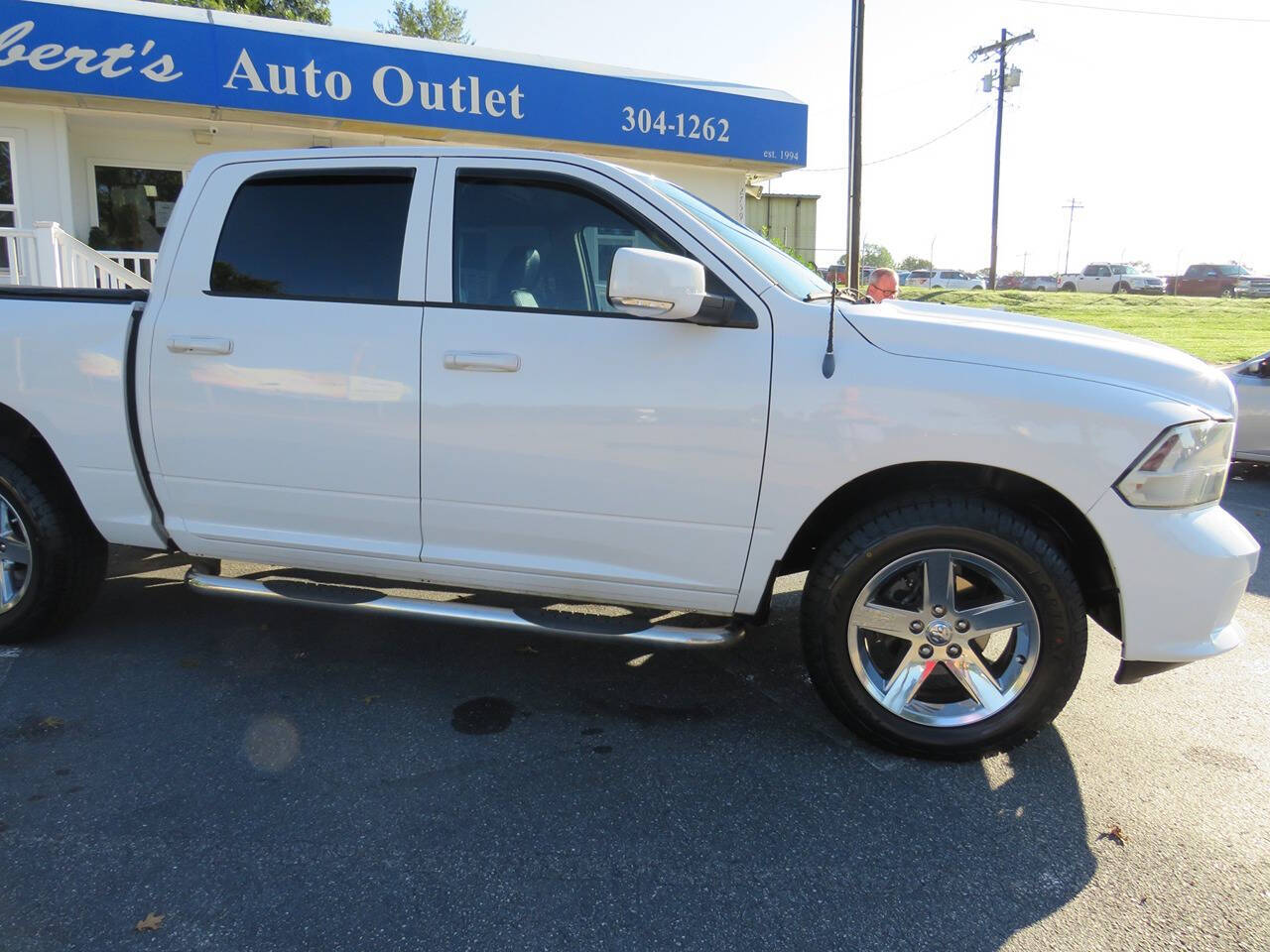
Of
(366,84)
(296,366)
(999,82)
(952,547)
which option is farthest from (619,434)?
(999,82)

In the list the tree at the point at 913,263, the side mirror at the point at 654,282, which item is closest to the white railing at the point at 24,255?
the side mirror at the point at 654,282

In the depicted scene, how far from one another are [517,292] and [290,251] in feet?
3.26

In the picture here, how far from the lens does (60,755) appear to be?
10.5 ft

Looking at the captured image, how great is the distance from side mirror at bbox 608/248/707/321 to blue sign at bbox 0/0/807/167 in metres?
10.6

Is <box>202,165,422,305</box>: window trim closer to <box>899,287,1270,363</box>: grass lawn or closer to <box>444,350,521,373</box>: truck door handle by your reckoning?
<box>444,350,521,373</box>: truck door handle

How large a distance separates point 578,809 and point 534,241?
2081 mm

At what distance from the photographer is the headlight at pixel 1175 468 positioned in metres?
2.90

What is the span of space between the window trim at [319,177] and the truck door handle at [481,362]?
0.31 m

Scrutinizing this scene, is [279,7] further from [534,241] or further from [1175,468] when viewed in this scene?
[1175,468]

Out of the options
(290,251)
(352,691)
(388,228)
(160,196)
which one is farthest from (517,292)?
(160,196)

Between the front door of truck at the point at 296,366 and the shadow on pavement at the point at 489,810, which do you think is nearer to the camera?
the shadow on pavement at the point at 489,810

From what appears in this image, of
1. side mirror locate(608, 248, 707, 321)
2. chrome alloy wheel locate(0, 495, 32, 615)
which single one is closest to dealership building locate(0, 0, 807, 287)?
chrome alloy wheel locate(0, 495, 32, 615)

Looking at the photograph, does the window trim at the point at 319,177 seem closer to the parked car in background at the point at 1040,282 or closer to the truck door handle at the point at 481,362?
the truck door handle at the point at 481,362

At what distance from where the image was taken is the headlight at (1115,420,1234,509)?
114 inches
